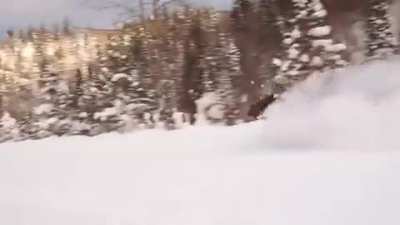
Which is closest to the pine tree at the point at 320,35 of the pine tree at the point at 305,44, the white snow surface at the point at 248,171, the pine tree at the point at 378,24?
the pine tree at the point at 305,44

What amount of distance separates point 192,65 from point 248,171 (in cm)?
1711

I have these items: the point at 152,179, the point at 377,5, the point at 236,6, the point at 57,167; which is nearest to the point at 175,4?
the point at 377,5

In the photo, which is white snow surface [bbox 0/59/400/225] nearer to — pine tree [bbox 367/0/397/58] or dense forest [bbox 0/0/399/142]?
dense forest [bbox 0/0/399/142]

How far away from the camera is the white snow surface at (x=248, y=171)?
2.52m

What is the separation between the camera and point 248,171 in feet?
9.91

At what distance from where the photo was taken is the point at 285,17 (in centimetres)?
1533

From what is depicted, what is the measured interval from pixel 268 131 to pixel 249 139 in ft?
0.63

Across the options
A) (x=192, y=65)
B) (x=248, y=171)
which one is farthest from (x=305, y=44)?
(x=248, y=171)

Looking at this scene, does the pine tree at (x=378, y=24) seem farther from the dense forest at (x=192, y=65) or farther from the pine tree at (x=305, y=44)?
the pine tree at (x=305, y=44)

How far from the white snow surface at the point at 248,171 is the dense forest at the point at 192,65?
6853 millimetres

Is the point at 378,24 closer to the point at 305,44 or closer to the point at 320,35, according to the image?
the point at 320,35

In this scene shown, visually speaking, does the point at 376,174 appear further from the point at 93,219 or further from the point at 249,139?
the point at 249,139

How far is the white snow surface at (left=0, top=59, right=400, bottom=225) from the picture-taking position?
8.26 ft

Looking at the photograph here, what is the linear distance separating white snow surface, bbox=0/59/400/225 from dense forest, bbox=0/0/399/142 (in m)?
6.85
